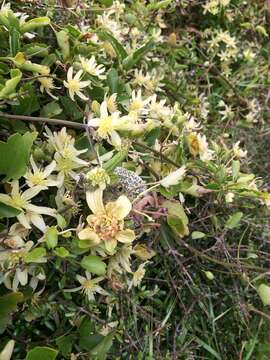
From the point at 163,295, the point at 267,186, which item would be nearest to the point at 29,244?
the point at 163,295

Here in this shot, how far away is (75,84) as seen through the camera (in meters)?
1.04

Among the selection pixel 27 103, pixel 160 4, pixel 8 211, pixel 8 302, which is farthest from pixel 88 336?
pixel 160 4

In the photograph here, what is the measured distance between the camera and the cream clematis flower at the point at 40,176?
911mm

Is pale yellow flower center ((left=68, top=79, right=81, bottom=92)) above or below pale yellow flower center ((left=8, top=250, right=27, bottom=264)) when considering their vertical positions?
above

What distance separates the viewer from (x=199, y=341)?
4.38 ft

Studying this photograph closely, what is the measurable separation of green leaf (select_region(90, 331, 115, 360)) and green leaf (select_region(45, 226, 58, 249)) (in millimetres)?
295

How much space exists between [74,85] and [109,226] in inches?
12.7

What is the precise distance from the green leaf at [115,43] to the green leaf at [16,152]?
43 centimetres

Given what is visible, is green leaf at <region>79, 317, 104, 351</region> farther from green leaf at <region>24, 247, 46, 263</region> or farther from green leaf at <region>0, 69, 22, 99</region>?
green leaf at <region>0, 69, 22, 99</region>

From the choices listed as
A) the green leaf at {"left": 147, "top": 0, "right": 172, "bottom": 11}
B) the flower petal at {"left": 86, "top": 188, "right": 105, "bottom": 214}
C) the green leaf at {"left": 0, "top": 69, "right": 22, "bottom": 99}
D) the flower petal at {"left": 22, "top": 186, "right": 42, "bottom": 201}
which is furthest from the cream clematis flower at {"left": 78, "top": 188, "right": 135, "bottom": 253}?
the green leaf at {"left": 147, "top": 0, "right": 172, "bottom": 11}

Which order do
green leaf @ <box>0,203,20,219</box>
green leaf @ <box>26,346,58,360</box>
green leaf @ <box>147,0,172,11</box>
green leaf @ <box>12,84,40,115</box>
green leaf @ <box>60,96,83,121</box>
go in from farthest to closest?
green leaf @ <box>147,0,172,11</box>
green leaf @ <box>60,96,83,121</box>
green leaf @ <box>12,84,40,115</box>
green leaf @ <box>0,203,20,219</box>
green leaf @ <box>26,346,58,360</box>

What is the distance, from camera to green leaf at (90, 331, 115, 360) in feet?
3.45

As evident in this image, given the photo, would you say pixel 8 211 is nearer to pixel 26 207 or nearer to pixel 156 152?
pixel 26 207

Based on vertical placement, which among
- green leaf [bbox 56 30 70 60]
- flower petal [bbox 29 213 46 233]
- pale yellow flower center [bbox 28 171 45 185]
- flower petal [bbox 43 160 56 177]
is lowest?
flower petal [bbox 29 213 46 233]
